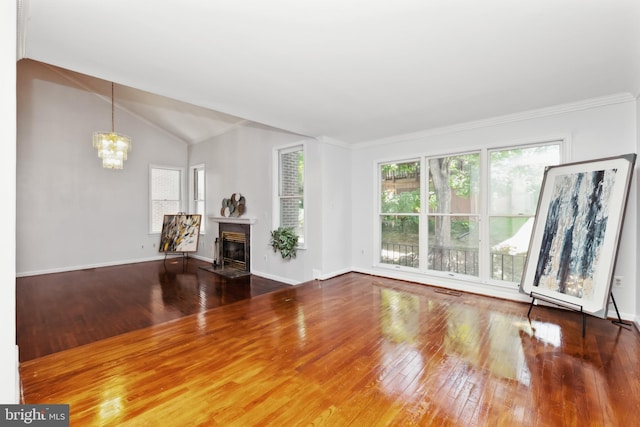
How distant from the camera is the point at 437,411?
1769 millimetres

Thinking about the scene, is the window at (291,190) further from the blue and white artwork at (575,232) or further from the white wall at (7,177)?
the white wall at (7,177)

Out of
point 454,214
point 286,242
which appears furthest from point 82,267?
point 454,214

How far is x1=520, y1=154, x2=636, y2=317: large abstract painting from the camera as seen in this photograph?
2.79 m

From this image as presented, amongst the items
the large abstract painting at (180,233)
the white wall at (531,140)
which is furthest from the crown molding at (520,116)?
the large abstract painting at (180,233)

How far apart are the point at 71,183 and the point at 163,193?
193 centimetres

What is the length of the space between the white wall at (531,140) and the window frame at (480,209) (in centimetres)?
A: 6

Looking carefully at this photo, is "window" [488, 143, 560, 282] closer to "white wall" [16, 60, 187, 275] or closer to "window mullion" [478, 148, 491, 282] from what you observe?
"window mullion" [478, 148, 491, 282]

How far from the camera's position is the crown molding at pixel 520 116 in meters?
3.16

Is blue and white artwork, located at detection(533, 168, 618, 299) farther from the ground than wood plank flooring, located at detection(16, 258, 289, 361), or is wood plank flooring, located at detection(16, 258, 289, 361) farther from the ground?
blue and white artwork, located at detection(533, 168, 618, 299)

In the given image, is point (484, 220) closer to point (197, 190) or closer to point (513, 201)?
point (513, 201)

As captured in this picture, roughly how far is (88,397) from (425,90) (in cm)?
385

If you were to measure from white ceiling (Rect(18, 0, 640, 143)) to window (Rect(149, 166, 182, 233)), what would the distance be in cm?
523

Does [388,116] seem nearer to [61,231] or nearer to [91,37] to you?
[91,37]

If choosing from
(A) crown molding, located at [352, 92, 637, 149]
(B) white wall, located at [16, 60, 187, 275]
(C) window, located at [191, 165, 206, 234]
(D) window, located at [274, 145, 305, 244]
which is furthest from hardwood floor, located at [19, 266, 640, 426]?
(C) window, located at [191, 165, 206, 234]
